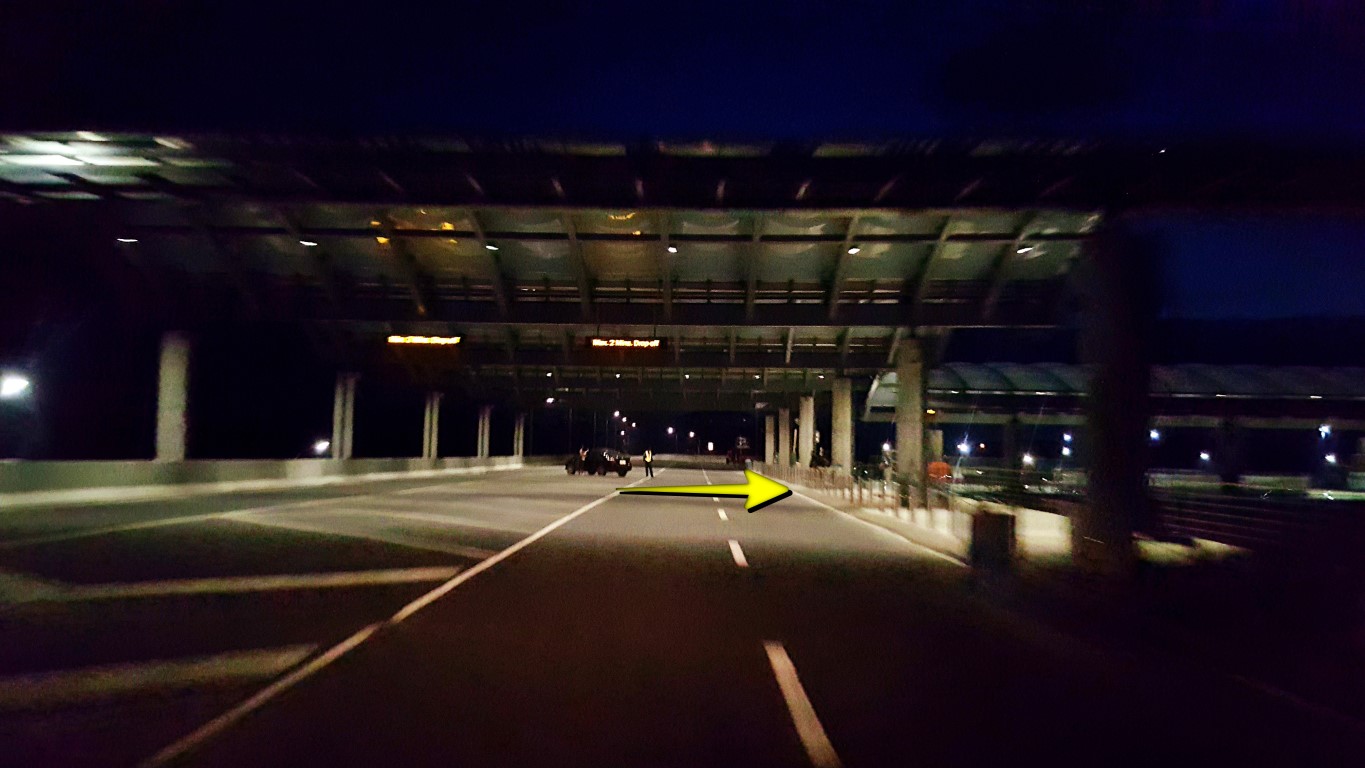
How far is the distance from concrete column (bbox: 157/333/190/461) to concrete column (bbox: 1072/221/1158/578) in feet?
95.8

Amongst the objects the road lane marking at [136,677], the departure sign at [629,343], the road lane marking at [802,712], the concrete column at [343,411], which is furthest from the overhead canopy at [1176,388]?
the road lane marking at [136,677]

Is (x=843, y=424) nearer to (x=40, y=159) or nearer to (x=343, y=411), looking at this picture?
(x=343, y=411)

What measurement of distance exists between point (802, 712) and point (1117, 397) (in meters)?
10.4

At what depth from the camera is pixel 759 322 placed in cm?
3142

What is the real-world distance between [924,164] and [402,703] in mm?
13017

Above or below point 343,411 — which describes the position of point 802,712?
below

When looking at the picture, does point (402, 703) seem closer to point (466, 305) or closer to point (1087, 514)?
point (1087, 514)

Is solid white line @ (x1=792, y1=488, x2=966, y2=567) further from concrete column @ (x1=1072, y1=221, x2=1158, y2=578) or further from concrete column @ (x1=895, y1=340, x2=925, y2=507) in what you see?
concrete column @ (x1=895, y1=340, x2=925, y2=507)

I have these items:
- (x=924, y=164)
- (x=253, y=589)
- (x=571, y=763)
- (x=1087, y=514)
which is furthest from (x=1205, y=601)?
(x=253, y=589)

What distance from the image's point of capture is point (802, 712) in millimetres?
7328

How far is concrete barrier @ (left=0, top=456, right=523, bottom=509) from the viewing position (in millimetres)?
25359

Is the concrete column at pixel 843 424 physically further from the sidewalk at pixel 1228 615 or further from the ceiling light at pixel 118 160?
the ceiling light at pixel 118 160

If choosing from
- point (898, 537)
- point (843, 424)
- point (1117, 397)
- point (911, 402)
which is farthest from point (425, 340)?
point (1117, 397)

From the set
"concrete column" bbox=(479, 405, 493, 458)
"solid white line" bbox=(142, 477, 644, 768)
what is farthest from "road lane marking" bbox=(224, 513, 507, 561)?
"concrete column" bbox=(479, 405, 493, 458)
